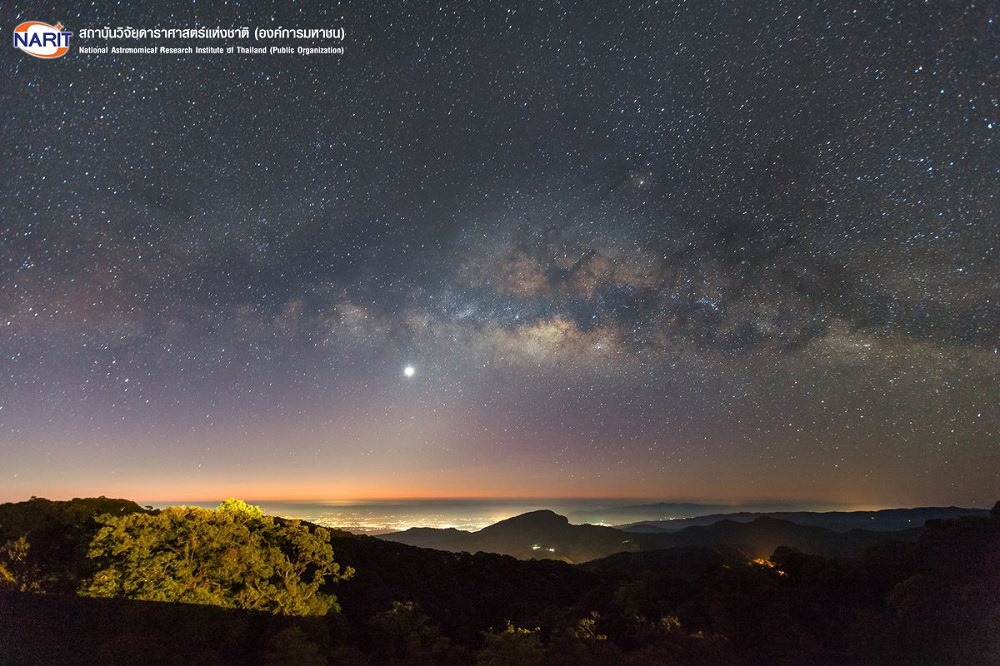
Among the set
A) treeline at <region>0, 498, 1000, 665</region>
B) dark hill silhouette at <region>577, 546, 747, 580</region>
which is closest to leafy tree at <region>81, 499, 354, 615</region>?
treeline at <region>0, 498, 1000, 665</region>

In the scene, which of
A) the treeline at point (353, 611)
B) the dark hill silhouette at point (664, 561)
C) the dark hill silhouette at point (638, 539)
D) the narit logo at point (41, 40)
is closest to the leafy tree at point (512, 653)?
the treeline at point (353, 611)

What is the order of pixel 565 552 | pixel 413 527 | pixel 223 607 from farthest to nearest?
pixel 413 527 < pixel 565 552 < pixel 223 607

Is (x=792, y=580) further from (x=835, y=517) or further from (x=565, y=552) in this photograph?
(x=835, y=517)

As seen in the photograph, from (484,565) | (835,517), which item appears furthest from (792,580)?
(835,517)

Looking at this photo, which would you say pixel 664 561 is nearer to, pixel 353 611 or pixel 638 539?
pixel 353 611

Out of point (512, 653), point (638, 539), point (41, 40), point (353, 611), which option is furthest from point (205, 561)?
point (638, 539)

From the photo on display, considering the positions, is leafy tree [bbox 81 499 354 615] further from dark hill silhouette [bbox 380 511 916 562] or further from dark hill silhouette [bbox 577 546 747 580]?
dark hill silhouette [bbox 380 511 916 562]

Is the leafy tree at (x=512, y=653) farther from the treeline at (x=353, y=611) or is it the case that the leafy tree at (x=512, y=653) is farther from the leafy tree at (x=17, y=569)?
the leafy tree at (x=17, y=569)
